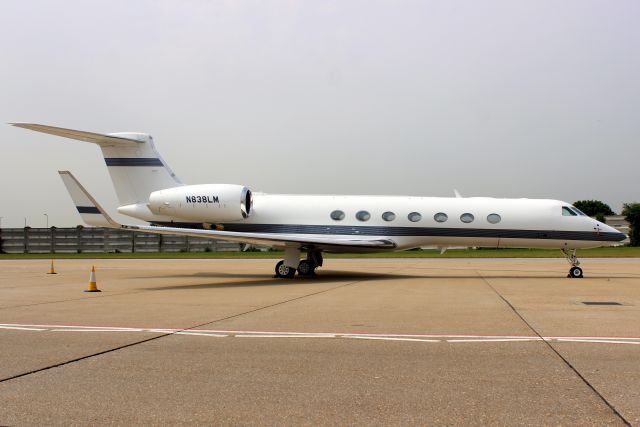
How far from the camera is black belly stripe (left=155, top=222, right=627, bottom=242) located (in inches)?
762

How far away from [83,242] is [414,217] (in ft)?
142

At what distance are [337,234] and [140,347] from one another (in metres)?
13.6

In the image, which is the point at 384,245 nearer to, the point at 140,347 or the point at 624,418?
the point at 140,347

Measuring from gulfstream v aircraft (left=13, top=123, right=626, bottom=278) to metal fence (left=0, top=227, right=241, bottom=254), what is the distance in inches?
1352

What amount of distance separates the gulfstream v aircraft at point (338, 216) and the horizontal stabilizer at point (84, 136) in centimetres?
5

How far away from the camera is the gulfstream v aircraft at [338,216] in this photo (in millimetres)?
19453

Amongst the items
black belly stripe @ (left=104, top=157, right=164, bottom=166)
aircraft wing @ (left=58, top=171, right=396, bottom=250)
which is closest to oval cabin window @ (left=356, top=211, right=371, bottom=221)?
aircraft wing @ (left=58, top=171, right=396, bottom=250)

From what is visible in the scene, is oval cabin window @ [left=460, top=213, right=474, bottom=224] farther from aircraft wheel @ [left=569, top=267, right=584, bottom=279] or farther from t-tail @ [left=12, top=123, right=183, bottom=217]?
t-tail @ [left=12, top=123, right=183, bottom=217]

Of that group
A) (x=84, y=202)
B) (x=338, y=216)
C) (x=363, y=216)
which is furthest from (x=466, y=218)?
(x=84, y=202)

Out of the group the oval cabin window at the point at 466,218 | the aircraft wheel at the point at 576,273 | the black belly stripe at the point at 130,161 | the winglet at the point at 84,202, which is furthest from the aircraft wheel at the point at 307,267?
the aircraft wheel at the point at 576,273

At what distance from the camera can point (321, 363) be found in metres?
5.95

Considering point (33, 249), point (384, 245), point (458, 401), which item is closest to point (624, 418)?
point (458, 401)

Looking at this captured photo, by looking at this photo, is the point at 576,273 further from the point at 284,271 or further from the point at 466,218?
the point at 284,271

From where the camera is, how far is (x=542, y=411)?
14.1ft
